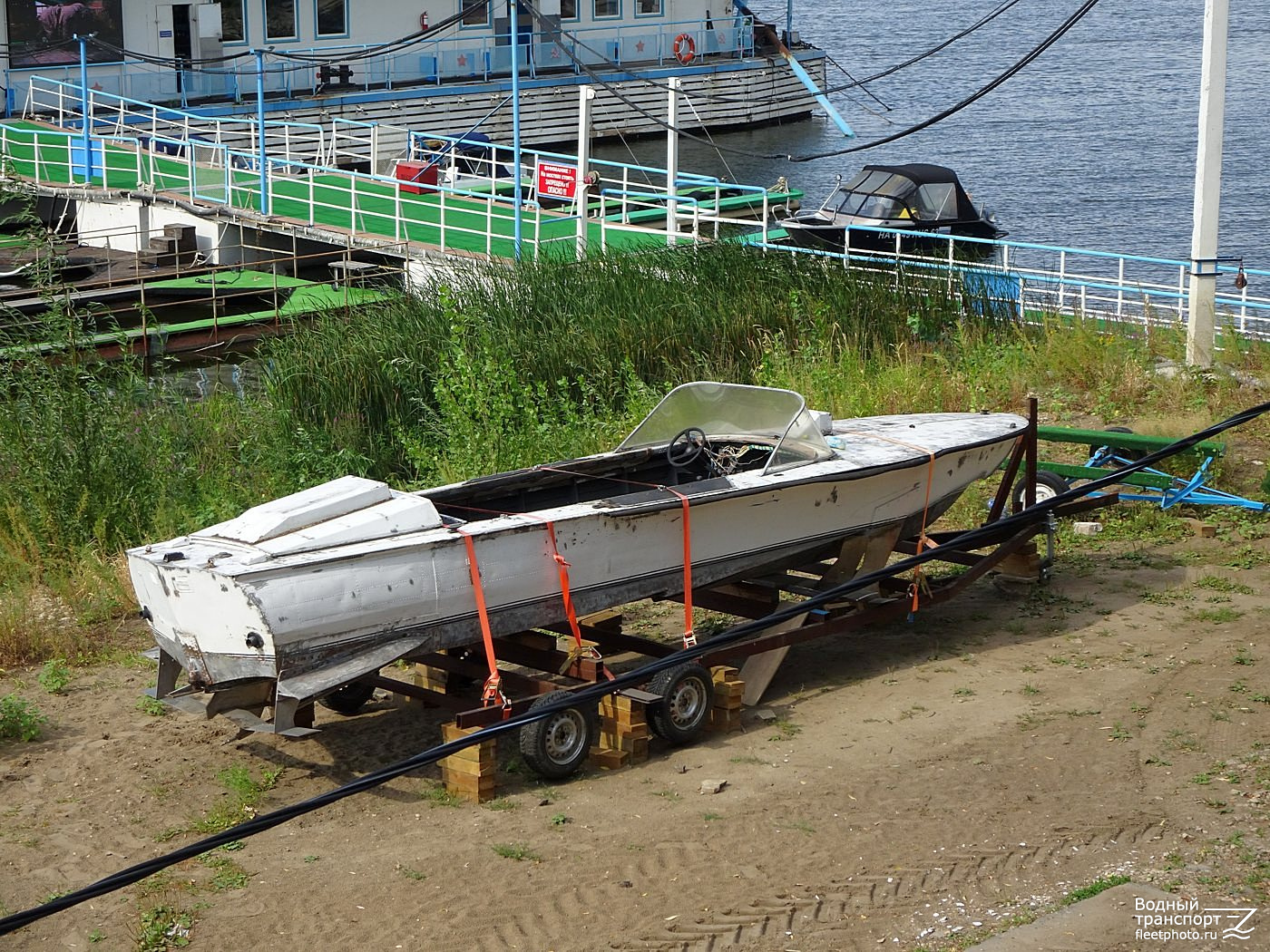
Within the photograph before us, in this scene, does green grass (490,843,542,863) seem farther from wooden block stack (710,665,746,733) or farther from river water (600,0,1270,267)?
river water (600,0,1270,267)

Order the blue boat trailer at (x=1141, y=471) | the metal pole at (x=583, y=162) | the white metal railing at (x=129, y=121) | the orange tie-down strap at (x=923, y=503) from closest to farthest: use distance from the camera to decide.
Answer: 1. the orange tie-down strap at (x=923, y=503)
2. the blue boat trailer at (x=1141, y=471)
3. the metal pole at (x=583, y=162)
4. the white metal railing at (x=129, y=121)

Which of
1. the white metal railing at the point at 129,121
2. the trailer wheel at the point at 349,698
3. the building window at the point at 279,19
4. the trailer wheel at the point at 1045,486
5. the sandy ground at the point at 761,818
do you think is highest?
the building window at the point at 279,19

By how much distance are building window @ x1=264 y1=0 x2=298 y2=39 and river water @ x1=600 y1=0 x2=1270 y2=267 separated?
33.8ft

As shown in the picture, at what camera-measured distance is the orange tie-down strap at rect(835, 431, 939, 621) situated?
324 inches

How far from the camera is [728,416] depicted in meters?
8.62

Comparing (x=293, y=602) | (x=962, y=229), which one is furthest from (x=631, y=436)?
(x=962, y=229)

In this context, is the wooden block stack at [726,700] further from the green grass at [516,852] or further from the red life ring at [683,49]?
the red life ring at [683,49]

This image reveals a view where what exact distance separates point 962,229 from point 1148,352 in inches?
381

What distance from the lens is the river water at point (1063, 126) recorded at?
3197 centimetres

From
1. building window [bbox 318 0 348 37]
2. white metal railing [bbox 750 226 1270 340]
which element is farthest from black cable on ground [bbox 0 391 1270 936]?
building window [bbox 318 0 348 37]

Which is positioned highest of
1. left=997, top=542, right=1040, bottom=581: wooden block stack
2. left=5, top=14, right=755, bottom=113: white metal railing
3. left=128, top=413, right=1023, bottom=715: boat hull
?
left=5, top=14, right=755, bottom=113: white metal railing

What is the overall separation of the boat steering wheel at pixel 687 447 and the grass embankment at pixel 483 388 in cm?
230

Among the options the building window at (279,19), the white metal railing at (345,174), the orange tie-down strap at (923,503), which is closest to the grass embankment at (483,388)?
the orange tie-down strap at (923,503)

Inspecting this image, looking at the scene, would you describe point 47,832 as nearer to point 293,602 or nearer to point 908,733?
point 293,602
